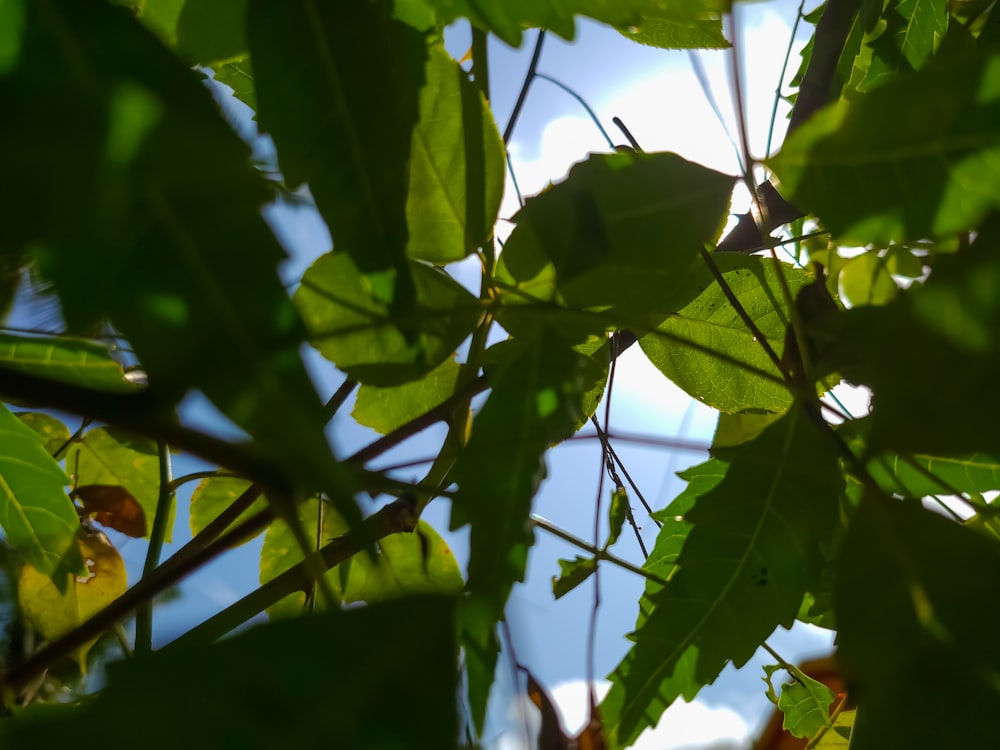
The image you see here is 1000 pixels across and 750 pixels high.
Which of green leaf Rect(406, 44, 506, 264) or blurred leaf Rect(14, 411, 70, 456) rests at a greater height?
green leaf Rect(406, 44, 506, 264)

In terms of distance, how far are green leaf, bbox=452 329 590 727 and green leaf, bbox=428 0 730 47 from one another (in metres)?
0.12

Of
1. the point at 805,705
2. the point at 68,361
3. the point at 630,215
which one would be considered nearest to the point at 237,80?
the point at 68,361

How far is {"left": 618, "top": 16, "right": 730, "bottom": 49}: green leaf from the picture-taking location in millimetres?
373

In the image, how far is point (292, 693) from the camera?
160mm

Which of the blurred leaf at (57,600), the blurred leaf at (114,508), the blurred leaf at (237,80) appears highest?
the blurred leaf at (237,80)

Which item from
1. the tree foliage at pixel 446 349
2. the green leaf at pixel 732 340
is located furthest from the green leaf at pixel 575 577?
the green leaf at pixel 732 340

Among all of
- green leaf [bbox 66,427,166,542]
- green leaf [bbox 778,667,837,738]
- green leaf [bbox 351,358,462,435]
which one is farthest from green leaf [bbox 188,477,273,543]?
green leaf [bbox 778,667,837,738]

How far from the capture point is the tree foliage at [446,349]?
17cm

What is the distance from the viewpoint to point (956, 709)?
7.8 inches

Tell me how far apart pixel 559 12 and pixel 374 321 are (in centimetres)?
13

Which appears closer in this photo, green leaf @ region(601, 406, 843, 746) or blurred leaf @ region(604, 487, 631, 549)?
green leaf @ region(601, 406, 843, 746)

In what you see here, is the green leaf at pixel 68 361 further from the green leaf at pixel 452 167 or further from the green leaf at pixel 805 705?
the green leaf at pixel 805 705

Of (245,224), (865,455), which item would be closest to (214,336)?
(245,224)

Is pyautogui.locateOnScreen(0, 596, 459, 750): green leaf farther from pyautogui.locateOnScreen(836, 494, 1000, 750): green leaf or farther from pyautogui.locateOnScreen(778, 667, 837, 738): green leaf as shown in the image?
pyautogui.locateOnScreen(778, 667, 837, 738): green leaf
